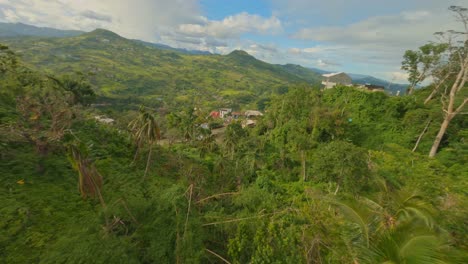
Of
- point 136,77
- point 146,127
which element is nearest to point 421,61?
point 146,127

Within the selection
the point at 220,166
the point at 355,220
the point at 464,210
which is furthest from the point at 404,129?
the point at 355,220

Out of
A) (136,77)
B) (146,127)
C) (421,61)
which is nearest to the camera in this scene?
(146,127)

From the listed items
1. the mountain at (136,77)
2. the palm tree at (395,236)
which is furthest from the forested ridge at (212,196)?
the mountain at (136,77)

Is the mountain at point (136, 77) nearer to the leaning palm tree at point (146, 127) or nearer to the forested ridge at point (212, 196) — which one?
the forested ridge at point (212, 196)

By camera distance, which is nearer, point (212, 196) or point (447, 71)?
point (212, 196)

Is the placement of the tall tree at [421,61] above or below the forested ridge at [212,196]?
above

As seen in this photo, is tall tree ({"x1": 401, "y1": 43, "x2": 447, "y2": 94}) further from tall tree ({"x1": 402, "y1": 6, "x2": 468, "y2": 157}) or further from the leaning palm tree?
the leaning palm tree

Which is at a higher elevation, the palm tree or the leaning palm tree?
the palm tree

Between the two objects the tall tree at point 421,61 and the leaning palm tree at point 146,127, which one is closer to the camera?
the leaning palm tree at point 146,127

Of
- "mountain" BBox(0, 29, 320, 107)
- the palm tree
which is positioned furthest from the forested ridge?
"mountain" BBox(0, 29, 320, 107)

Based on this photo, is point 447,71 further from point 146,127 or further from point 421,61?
point 146,127

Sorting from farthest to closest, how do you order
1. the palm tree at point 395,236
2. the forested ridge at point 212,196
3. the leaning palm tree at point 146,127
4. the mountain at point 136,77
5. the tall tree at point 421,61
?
the mountain at point 136,77
the tall tree at point 421,61
the leaning palm tree at point 146,127
the forested ridge at point 212,196
the palm tree at point 395,236
